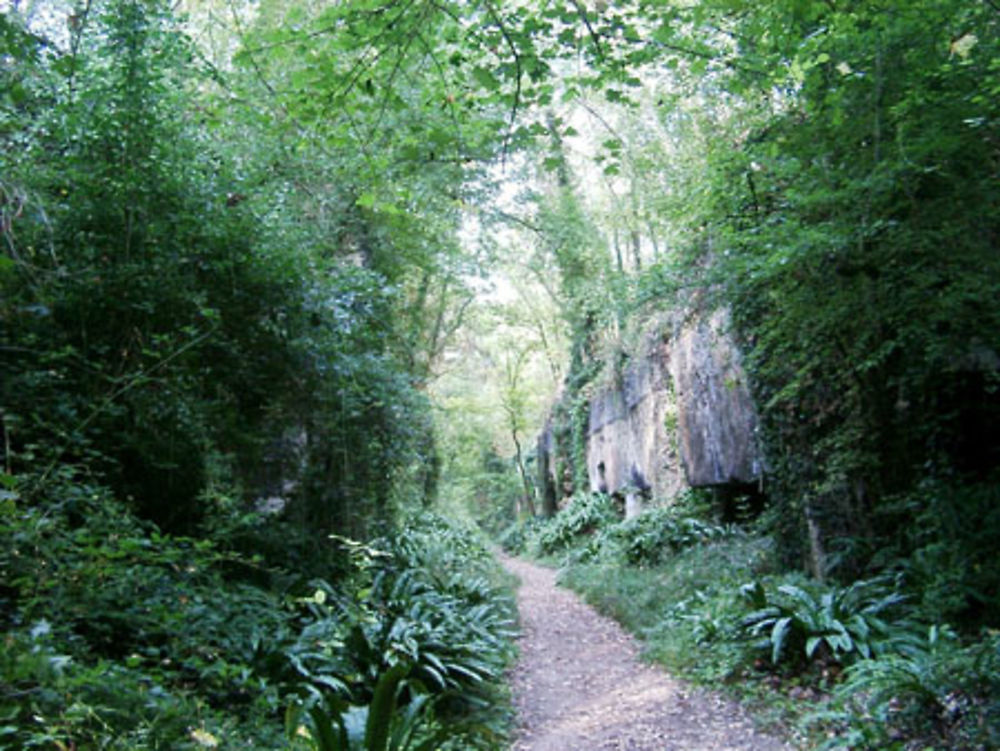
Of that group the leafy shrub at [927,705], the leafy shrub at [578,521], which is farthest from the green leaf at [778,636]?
the leafy shrub at [578,521]

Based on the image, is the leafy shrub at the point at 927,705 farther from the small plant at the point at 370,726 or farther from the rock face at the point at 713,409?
the rock face at the point at 713,409

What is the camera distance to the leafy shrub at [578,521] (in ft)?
53.1

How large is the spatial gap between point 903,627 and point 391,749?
4077 millimetres

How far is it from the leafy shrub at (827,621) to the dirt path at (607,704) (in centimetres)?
75

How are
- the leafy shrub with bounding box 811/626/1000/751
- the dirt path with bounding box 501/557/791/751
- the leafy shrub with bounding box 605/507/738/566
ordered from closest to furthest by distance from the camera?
the leafy shrub with bounding box 811/626/1000/751 < the dirt path with bounding box 501/557/791/751 < the leafy shrub with bounding box 605/507/738/566

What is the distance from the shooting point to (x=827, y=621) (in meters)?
5.29

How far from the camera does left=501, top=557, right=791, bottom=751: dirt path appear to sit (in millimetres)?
4836

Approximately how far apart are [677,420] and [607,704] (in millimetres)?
7184

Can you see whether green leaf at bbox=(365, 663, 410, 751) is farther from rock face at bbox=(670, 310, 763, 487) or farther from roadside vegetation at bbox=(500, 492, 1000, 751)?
rock face at bbox=(670, 310, 763, 487)

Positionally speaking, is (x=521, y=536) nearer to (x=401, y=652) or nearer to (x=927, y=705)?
(x=401, y=652)

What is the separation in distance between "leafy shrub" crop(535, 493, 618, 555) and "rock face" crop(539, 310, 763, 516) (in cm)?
44

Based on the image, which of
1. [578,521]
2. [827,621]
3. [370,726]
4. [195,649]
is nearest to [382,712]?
[370,726]

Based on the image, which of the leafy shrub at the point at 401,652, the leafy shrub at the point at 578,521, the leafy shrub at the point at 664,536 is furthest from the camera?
the leafy shrub at the point at 578,521

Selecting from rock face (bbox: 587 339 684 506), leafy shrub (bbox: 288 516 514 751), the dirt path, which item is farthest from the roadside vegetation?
rock face (bbox: 587 339 684 506)
